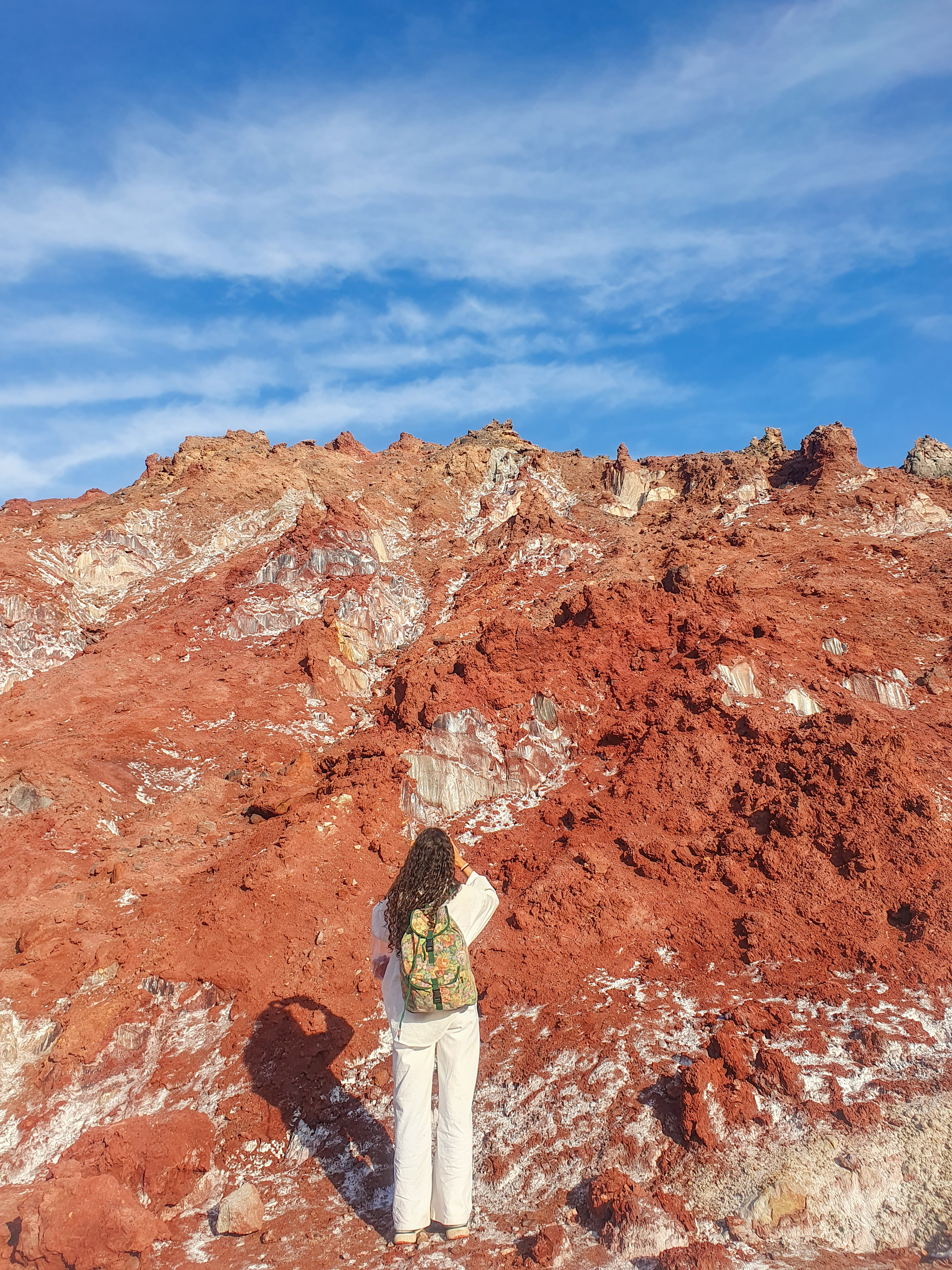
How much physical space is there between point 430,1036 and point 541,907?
11.9ft

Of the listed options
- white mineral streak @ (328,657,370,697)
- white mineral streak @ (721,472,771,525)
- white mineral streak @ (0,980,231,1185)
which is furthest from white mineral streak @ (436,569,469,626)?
white mineral streak @ (0,980,231,1185)

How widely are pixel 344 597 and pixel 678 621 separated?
35.0 feet

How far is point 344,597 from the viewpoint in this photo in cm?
2028

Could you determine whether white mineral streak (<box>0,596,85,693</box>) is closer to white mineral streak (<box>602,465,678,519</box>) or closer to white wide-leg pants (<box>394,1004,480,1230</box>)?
white wide-leg pants (<box>394,1004,480,1230</box>)

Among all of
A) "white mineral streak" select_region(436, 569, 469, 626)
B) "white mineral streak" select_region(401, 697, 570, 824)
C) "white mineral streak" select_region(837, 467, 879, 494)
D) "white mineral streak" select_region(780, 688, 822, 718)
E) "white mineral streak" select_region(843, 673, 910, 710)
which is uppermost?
"white mineral streak" select_region(837, 467, 879, 494)

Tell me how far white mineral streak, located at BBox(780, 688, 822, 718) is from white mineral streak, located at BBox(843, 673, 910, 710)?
1039mm

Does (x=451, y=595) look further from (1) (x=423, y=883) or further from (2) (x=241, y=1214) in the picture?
(2) (x=241, y=1214)

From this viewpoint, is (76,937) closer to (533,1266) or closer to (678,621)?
(533,1266)

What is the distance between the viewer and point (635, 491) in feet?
90.9

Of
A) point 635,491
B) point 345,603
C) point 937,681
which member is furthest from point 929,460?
point 345,603

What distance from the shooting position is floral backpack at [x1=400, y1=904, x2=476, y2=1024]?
438 centimetres

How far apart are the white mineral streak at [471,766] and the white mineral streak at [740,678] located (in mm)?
2732

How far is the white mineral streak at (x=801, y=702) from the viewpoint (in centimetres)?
1059

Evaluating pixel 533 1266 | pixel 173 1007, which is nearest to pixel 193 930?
pixel 173 1007
